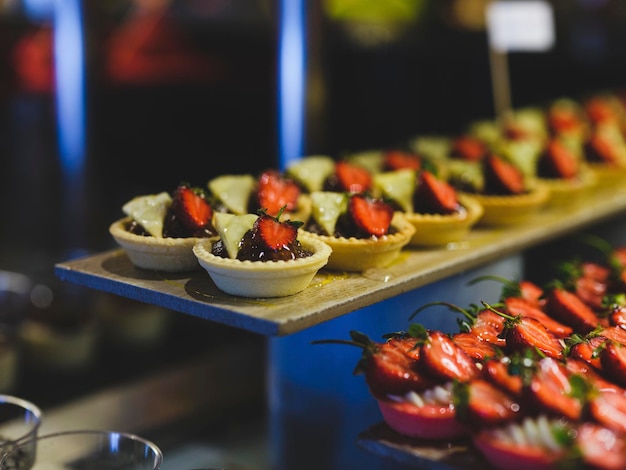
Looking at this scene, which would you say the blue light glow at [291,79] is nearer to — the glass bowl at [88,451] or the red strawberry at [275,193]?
the red strawberry at [275,193]

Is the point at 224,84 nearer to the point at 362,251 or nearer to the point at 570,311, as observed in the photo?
the point at 362,251

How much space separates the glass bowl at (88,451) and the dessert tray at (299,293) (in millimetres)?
359

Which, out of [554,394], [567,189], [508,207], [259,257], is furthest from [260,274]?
[567,189]

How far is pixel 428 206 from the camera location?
2771 mm

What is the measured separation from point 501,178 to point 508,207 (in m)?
0.16

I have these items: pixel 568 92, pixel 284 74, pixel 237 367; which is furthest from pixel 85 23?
pixel 568 92

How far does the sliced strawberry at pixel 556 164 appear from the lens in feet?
11.5

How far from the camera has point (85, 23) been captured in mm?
4062

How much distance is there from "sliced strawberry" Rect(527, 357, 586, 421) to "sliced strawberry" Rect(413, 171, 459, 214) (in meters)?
1.05

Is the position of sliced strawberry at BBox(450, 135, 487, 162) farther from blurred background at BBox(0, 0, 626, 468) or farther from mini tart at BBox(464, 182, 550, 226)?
blurred background at BBox(0, 0, 626, 468)

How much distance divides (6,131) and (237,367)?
3569mm

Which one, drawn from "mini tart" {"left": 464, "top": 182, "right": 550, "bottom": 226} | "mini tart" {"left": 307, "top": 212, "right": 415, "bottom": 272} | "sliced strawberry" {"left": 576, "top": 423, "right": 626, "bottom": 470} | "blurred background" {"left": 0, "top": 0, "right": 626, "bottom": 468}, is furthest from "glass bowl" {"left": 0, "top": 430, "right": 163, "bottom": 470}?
"blurred background" {"left": 0, "top": 0, "right": 626, "bottom": 468}

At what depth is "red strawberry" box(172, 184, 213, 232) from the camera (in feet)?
7.59

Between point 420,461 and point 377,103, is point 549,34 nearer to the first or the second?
point 377,103
